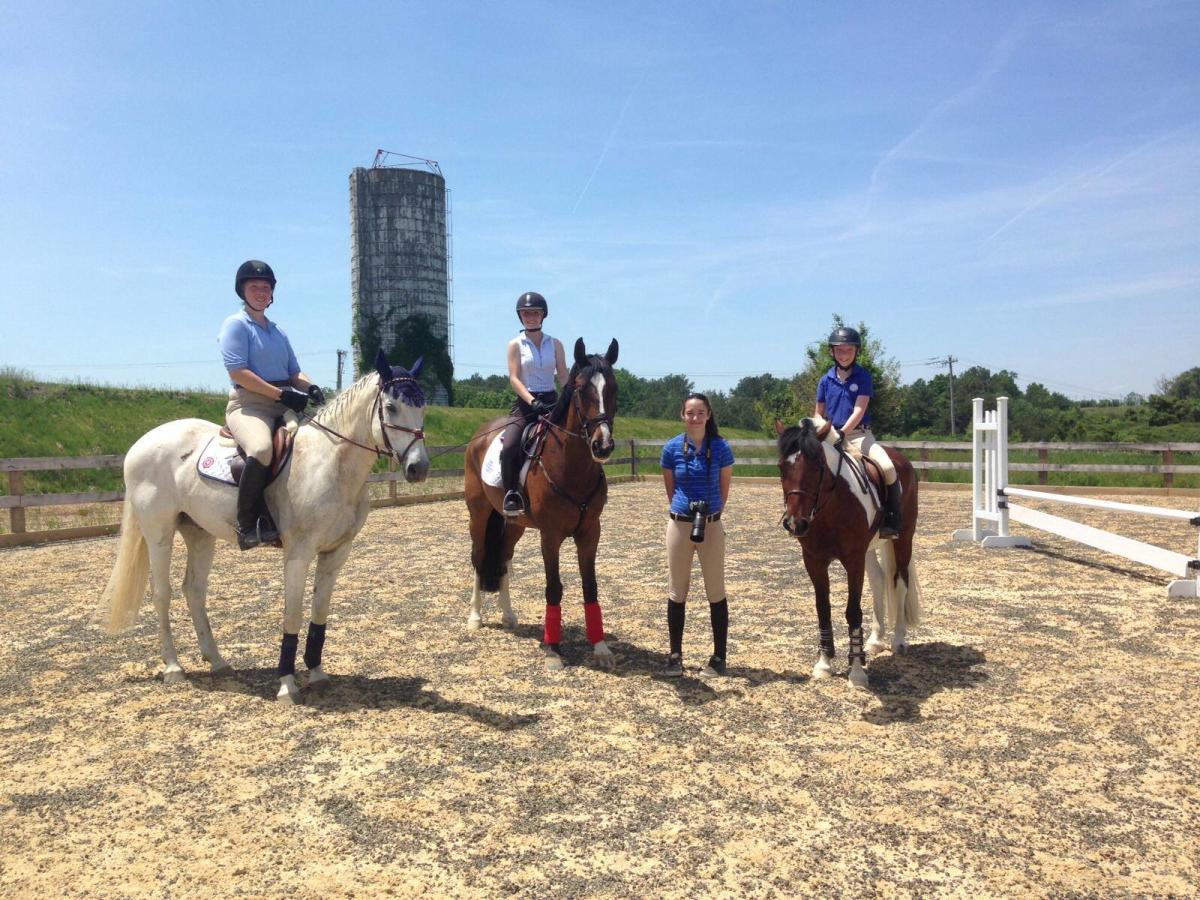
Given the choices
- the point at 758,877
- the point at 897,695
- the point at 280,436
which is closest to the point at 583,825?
the point at 758,877

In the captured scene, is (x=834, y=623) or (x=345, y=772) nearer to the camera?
(x=345, y=772)

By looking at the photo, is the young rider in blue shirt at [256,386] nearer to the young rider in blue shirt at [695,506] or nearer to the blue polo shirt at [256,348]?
the blue polo shirt at [256,348]

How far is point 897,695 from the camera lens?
4.92 metres

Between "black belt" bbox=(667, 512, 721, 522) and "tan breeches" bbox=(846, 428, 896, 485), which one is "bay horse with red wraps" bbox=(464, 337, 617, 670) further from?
"tan breeches" bbox=(846, 428, 896, 485)

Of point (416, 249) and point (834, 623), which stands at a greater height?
point (416, 249)

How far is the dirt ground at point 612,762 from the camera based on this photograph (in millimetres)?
2998

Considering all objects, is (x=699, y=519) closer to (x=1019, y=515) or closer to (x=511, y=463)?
(x=511, y=463)

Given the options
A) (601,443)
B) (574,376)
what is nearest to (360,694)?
(601,443)

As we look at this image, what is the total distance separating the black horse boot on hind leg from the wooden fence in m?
2.10

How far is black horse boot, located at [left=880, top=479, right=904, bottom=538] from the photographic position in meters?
5.40

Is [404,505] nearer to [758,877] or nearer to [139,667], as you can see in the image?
[139,667]

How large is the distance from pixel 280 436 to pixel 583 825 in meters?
3.27

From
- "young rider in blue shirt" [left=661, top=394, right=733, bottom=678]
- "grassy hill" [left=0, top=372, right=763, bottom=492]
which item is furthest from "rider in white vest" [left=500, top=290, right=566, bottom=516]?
"grassy hill" [left=0, top=372, right=763, bottom=492]

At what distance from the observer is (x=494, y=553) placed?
6738mm
